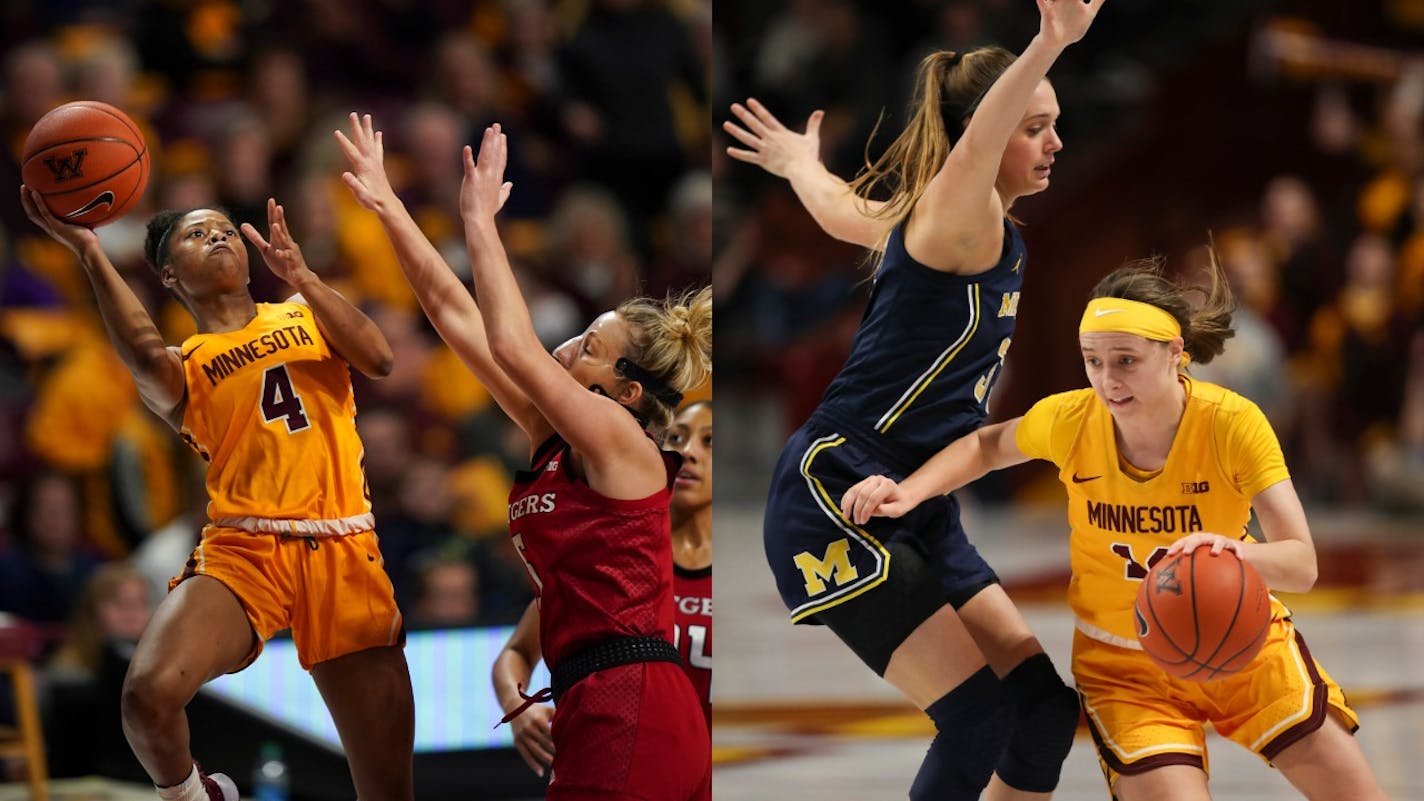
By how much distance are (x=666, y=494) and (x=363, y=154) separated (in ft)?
3.55

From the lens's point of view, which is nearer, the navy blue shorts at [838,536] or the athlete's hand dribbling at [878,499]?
the athlete's hand dribbling at [878,499]

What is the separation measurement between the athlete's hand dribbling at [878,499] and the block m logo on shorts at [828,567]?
0.12 m

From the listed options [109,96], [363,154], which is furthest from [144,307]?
[109,96]

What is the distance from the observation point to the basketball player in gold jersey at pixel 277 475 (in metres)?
4.31

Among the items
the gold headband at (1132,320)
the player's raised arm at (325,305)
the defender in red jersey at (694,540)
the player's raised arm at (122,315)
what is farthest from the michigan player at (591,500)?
the gold headband at (1132,320)

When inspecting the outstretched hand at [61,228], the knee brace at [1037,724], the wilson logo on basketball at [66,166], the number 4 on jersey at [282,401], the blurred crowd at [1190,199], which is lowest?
the knee brace at [1037,724]

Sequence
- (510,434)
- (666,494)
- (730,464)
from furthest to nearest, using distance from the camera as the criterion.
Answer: (730,464) < (510,434) < (666,494)

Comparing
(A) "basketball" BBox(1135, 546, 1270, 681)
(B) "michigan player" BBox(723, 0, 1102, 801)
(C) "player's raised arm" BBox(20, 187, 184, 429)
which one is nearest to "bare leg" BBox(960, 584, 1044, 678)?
(B) "michigan player" BBox(723, 0, 1102, 801)

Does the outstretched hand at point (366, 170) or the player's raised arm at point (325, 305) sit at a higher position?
the outstretched hand at point (366, 170)

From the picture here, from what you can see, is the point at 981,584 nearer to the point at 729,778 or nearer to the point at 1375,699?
the point at 729,778

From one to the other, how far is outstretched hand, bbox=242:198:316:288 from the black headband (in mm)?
783

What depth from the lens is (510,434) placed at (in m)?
6.59

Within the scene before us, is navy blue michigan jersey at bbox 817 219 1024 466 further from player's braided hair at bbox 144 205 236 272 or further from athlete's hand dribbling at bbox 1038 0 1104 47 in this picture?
player's braided hair at bbox 144 205 236 272

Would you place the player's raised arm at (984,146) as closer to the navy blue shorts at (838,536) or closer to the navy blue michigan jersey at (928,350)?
the navy blue michigan jersey at (928,350)
